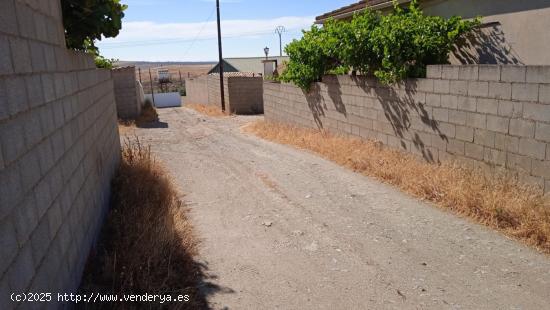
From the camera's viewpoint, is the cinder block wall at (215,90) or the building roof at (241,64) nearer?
the cinder block wall at (215,90)

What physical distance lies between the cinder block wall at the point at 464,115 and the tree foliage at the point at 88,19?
4813mm

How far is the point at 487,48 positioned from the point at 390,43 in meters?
1.64

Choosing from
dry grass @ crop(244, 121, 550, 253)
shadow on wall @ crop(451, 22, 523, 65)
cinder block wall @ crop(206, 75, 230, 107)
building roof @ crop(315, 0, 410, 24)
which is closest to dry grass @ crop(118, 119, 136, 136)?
cinder block wall @ crop(206, 75, 230, 107)

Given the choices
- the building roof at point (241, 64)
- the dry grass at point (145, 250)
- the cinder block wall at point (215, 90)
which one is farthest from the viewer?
the building roof at point (241, 64)

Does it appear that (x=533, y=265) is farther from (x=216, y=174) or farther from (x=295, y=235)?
(x=216, y=174)

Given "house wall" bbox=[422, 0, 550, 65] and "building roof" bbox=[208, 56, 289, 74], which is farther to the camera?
"building roof" bbox=[208, 56, 289, 74]

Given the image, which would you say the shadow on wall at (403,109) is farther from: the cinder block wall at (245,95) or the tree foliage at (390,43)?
the cinder block wall at (245,95)

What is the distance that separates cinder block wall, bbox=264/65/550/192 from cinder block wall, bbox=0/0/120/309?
16.4 feet

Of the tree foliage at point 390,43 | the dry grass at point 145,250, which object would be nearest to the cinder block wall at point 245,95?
the tree foliage at point 390,43

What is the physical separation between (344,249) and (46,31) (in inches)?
134

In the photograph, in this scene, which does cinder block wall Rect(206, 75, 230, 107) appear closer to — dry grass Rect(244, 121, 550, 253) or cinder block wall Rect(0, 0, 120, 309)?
dry grass Rect(244, 121, 550, 253)

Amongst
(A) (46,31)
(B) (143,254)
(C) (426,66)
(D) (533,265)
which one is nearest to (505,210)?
(D) (533,265)

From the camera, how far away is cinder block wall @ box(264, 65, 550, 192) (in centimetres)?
516

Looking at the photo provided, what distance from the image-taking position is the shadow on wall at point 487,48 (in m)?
7.16
